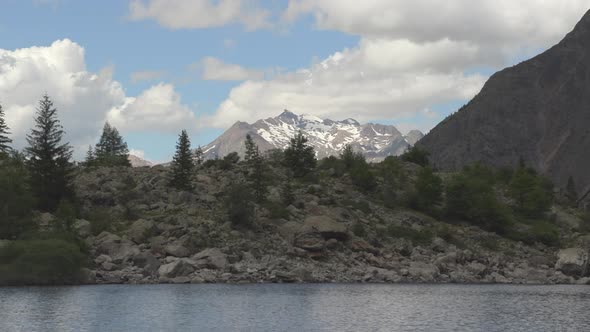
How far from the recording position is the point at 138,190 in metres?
118

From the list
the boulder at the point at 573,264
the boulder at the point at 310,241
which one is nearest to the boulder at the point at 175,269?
the boulder at the point at 310,241

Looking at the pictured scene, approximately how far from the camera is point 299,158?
14200 centimetres

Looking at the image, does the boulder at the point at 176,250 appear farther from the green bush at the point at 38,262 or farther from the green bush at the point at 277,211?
the green bush at the point at 277,211

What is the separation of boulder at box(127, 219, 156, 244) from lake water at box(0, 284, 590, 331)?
49.1 feet

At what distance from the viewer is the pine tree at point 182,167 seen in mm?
121938

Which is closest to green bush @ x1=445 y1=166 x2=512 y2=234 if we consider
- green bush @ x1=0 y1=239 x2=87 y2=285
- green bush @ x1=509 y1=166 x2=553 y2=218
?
green bush @ x1=509 y1=166 x2=553 y2=218

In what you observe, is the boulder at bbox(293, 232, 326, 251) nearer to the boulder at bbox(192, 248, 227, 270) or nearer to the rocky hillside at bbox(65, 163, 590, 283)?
the rocky hillside at bbox(65, 163, 590, 283)

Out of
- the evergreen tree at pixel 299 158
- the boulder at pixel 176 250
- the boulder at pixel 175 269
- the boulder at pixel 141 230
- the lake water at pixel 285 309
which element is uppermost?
the evergreen tree at pixel 299 158

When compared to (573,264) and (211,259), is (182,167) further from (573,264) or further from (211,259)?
(573,264)

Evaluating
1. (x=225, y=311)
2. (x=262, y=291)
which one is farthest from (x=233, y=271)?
(x=225, y=311)

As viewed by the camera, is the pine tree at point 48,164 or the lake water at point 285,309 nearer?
the lake water at point 285,309

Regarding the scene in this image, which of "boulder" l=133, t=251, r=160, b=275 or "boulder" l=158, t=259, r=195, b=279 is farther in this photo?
"boulder" l=133, t=251, r=160, b=275

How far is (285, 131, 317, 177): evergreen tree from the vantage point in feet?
460

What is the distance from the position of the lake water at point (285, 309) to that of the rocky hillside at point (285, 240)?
27.9 feet
